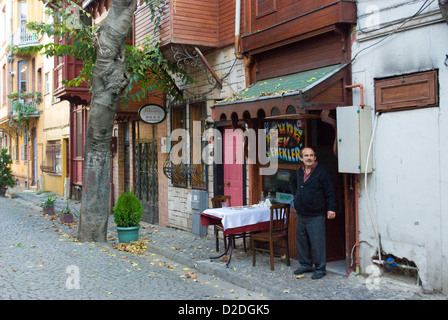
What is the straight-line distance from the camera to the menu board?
8.16 meters

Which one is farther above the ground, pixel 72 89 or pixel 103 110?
pixel 72 89

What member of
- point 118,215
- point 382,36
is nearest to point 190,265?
point 118,215

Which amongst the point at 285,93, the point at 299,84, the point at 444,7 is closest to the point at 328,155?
the point at 299,84

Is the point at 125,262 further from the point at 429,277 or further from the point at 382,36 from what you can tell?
the point at 382,36

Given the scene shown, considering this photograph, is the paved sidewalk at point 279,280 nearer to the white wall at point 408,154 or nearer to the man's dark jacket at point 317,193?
the white wall at point 408,154

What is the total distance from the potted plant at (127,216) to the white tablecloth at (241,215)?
260 centimetres

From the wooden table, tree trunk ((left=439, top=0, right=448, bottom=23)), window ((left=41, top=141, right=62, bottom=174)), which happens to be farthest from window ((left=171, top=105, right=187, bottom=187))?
window ((left=41, top=141, right=62, bottom=174))

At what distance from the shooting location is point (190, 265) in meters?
8.37

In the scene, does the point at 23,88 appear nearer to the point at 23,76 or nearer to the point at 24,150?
the point at 23,76

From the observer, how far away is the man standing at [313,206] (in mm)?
6938

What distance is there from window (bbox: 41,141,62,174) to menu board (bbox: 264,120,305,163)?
15.9 metres

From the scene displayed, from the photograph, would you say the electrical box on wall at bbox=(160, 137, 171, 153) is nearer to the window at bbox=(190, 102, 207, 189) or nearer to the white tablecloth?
the window at bbox=(190, 102, 207, 189)

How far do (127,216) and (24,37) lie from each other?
20.6 metres

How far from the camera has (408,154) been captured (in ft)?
20.0
